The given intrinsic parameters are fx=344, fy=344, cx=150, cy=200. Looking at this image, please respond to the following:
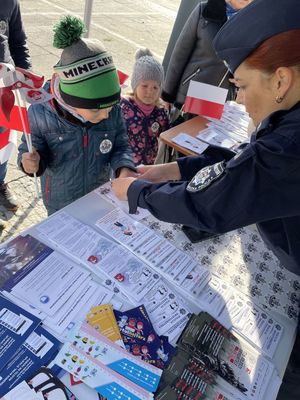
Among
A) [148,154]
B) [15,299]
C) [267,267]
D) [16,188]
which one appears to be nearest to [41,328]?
[15,299]

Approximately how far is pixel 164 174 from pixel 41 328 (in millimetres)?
781

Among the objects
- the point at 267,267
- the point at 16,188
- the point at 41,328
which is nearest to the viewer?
the point at 41,328

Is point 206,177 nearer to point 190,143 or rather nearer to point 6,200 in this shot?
point 190,143

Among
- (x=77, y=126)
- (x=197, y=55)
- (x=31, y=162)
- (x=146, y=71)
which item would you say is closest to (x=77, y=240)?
(x=31, y=162)

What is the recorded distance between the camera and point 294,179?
0.89m

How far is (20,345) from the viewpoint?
1.00 meters

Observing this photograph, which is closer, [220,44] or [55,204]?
[220,44]

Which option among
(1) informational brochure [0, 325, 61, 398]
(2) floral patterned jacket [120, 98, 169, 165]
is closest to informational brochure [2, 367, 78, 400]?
(1) informational brochure [0, 325, 61, 398]

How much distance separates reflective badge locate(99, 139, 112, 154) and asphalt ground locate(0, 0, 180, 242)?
1142mm

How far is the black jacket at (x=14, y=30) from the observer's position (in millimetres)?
2004

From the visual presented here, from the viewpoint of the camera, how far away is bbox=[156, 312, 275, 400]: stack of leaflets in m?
0.99

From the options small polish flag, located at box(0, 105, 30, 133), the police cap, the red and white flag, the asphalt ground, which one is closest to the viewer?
the police cap

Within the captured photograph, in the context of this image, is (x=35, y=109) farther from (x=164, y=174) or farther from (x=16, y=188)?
(x=16, y=188)

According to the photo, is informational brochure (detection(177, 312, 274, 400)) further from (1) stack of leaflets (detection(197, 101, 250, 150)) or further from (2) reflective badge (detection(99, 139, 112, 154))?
(1) stack of leaflets (detection(197, 101, 250, 150))
